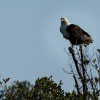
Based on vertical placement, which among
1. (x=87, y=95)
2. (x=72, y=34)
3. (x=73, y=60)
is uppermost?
(x=72, y=34)

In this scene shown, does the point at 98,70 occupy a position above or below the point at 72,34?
below

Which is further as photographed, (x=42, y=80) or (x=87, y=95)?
(x=42, y=80)

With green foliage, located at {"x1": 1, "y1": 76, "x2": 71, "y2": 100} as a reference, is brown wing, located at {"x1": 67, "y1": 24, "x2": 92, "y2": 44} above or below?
above

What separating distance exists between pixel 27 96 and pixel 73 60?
163 centimetres

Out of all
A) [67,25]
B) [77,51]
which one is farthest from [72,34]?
Result: [77,51]

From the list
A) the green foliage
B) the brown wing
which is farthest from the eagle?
the green foliage

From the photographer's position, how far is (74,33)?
20797mm

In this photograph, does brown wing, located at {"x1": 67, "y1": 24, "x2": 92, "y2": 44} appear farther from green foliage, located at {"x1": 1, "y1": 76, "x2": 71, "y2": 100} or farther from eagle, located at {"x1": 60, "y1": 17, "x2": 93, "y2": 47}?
green foliage, located at {"x1": 1, "y1": 76, "x2": 71, "y2": 100}

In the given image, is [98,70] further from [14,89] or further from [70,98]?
[14,89]

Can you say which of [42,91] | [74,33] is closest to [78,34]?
[74,33]

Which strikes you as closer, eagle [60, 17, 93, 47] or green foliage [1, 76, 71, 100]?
green foliage [1, 76, 71, 100]

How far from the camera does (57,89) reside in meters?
17.2

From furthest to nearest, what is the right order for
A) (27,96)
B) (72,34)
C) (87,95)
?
(72,34) < (27,96) < (87,95)

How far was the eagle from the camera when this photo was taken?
19981 millimetres
